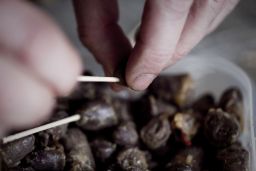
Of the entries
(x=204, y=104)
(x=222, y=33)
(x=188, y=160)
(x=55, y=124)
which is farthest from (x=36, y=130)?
(x=222, y=33)

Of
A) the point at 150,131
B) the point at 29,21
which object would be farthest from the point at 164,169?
the point at 29,21

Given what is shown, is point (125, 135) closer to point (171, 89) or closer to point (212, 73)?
point (171, 89)

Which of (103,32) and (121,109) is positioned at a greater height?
(103,32)

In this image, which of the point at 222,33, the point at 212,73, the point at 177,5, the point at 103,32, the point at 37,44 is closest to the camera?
the point at 37,44

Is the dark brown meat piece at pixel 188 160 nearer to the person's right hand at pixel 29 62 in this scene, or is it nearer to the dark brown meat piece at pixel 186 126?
the dark brown meat piece at pixel 186 126

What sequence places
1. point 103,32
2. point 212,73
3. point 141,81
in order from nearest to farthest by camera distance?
point 141,81
point 103,32
point 212,73

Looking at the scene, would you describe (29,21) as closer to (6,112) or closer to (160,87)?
(6,112)

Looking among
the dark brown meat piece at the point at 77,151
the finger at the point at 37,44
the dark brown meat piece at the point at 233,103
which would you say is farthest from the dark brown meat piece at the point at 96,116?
the finger at the point at 37,44
